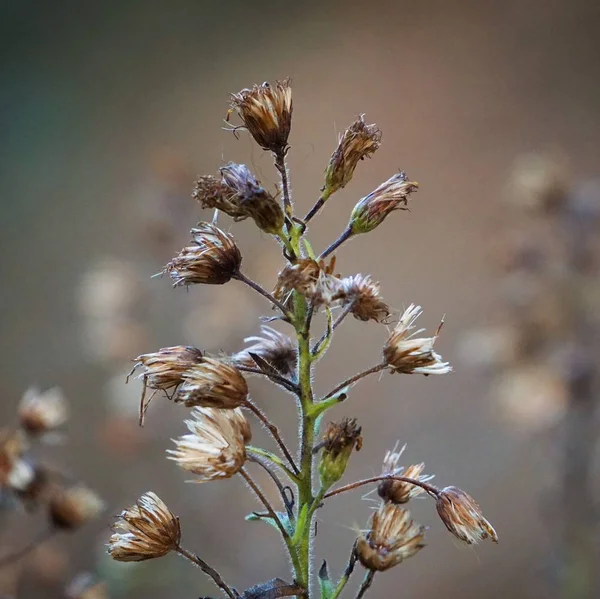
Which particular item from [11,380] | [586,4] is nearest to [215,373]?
[11,380]

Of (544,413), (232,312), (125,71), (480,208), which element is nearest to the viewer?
(544,413)

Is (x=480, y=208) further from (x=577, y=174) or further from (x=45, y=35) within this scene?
(x=45, y=35)

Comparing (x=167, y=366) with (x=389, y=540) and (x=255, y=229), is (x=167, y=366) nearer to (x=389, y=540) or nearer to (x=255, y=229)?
(x=389, y=540)

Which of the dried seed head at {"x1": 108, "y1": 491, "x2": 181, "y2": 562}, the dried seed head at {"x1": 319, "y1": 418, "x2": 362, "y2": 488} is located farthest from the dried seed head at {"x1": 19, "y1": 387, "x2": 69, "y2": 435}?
the dried seed head at {"x1": 319, "y1": 418, "x2": 362, "y2": 488}

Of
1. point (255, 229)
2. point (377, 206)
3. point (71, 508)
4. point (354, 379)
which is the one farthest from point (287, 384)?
point (255, 229)

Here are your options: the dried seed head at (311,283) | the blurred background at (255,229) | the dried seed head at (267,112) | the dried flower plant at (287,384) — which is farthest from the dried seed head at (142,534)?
the blurred background at (255,229)
